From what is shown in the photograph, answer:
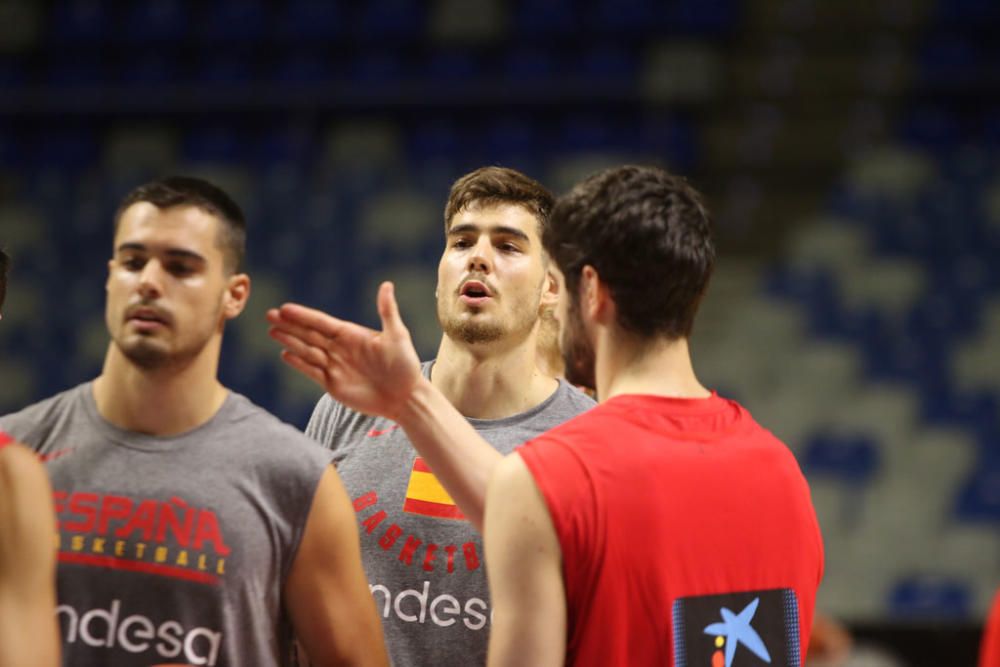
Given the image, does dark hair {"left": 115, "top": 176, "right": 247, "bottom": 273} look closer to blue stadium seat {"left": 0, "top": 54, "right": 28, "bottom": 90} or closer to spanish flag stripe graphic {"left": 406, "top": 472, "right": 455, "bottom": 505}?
spanish flag stripe graphic {"left": 406, "top": 472, "right": 455, "bottom": 505}

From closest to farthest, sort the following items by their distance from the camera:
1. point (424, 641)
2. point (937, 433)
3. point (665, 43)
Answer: point (424, 641) → point (937, 433) → point (665, 43)

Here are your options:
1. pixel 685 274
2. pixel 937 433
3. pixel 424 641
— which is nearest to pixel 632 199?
pixel 685 274

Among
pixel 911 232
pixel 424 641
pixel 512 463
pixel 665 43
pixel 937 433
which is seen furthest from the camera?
pixel 665 43

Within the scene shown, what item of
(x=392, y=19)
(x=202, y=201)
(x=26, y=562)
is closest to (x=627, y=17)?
(x=392, y=19)

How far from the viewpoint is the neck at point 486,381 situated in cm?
375

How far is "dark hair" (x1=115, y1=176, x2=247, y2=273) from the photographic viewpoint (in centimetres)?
289

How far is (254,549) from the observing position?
9.14 feet

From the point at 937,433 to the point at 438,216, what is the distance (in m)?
4.44

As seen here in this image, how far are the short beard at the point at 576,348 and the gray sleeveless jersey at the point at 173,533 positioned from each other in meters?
0.65

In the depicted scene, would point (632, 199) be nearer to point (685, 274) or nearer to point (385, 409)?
point (685, 274)

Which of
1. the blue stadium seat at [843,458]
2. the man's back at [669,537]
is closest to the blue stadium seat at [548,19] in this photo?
the blue stadium seat at [843,458]

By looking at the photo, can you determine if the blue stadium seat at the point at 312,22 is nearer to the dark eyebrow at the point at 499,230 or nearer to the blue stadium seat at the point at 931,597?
the blue stadium seat at the point at 931,597

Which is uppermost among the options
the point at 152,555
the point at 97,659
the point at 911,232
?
the point at 911,232

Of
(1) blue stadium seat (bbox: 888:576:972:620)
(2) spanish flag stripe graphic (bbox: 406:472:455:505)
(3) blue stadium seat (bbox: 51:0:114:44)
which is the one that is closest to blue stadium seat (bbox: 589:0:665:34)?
(3) blue stadium seat (bbox: 51:0:114:44)
